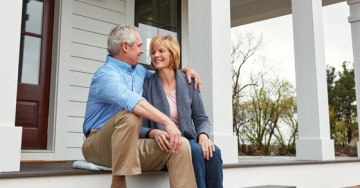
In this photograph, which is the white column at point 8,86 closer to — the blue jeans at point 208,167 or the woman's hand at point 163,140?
the woman's hand at point 163,140

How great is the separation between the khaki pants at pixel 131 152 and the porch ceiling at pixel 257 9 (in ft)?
14.6

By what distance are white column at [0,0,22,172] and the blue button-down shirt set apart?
1.29ft

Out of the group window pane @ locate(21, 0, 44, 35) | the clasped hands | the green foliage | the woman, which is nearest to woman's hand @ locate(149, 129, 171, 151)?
the clasped hands

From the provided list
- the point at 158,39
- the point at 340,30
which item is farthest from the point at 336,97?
the point at 158,39

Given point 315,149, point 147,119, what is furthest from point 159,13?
point 147,119

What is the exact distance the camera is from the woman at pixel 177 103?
6.95ft

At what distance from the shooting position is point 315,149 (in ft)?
13.1

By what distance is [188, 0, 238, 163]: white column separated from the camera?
2869 mm

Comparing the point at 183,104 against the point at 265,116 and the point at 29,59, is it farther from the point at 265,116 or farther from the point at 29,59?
the point at 265,116

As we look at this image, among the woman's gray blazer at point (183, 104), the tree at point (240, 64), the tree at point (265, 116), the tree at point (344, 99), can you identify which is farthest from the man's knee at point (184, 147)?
the tree at point (344, 99)

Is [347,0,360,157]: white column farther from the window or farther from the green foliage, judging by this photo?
the green foliage

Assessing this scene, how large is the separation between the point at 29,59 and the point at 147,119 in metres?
2.12

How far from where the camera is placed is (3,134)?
1914 mm

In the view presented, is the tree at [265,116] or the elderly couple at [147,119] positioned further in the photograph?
the tree at [265,116]
